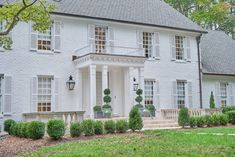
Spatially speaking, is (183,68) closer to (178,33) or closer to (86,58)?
(178,33)

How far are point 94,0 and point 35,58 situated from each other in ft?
21.3

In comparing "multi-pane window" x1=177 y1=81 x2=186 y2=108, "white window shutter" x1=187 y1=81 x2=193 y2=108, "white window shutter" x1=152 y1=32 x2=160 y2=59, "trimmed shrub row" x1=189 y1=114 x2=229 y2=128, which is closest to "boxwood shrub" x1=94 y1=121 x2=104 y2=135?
"trimmed shrub row" x1=189 y1=114 x2=229 y2=128

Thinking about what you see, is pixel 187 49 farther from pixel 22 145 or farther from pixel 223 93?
pixel 22 145

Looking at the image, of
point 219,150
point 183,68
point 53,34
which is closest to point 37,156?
point 219,150

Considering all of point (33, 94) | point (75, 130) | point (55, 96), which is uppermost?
point (33, 94)

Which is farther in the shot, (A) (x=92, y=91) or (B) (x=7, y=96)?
(A) (x=92, y=91)

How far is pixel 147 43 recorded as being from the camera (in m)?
23.3

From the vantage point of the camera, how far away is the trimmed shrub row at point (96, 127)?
1410 centimetres

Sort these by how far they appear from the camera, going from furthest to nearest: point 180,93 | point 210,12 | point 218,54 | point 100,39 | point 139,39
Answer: point 210,12 → point 218,54 → point 180,93 → point 139,39 → point 100,39

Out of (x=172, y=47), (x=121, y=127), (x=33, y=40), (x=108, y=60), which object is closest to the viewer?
(x=121, y=127)

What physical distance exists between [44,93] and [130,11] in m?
8.52

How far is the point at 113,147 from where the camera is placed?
10.4 m

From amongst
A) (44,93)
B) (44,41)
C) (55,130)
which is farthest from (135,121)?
(44,41)

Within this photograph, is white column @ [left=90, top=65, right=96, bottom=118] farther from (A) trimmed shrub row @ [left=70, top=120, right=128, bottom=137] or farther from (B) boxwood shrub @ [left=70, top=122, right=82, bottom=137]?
(B) boxwood shrub @ [left=70, top=122, right=82, bottom=137]
